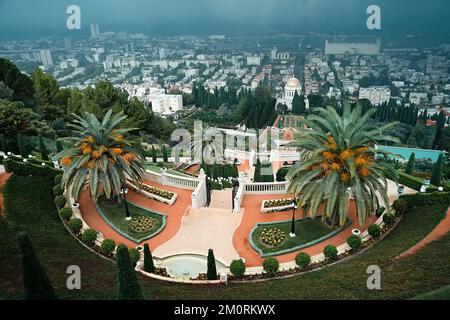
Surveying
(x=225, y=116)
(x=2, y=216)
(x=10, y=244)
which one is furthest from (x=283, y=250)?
(x=225, y=116)

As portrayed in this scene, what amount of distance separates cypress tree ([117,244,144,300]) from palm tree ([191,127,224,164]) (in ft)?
88.7

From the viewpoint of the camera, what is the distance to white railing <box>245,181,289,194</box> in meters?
27.0

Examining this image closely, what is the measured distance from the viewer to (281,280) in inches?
689

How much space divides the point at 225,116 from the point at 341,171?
83248 mm

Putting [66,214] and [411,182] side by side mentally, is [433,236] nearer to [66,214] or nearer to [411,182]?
[411,182]

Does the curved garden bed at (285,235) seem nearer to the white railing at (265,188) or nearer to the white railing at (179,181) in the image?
the white railing at (265,188)

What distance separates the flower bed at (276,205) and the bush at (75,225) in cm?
1258

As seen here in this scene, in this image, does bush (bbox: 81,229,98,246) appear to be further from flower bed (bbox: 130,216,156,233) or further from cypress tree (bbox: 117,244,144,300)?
cypress tree (bbox: 117,244,144,300)

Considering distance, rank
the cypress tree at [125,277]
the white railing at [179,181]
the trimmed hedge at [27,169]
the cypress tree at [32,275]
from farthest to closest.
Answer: the white railing at [179,181], the trimmed hedge at [27,169], the cypress tree at [125,277], the cypress tree at [32,275]

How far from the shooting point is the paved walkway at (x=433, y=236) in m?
17.3

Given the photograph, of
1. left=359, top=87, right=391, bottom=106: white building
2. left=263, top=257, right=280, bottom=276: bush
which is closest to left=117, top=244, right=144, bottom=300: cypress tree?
left=263, top=257, right=280, bottom=276: bush

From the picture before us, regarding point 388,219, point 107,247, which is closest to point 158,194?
point 107,247

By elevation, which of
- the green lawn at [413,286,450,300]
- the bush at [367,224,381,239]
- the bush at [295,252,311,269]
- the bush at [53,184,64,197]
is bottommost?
the bush at [295,252,311,269]

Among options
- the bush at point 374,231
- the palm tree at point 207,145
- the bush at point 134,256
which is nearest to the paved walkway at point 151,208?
the bush at point 134,256
